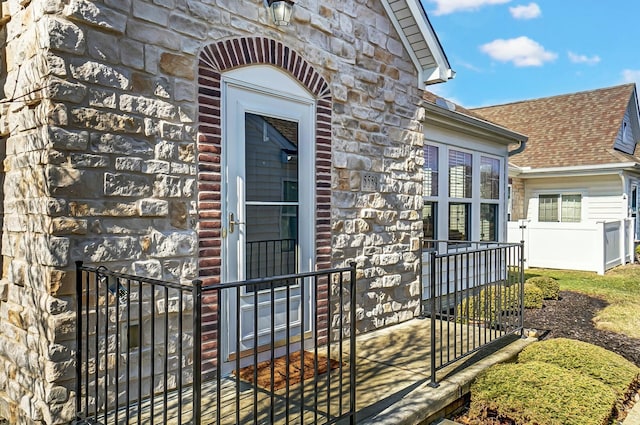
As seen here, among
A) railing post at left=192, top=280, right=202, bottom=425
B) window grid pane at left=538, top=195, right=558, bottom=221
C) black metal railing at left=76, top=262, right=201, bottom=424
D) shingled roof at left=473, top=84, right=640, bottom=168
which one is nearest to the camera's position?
railing post at left=192, top=280, right=202, bottom=425

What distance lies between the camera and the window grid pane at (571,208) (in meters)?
13.3

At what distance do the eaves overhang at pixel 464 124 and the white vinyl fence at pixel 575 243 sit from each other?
4084mm

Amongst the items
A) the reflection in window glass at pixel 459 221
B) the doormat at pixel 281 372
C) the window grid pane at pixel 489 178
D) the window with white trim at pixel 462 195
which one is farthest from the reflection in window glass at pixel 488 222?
the doormat at pixel 281 372

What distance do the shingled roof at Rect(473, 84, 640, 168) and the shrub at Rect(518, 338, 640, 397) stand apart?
9.87m

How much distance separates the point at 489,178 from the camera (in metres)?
8.02

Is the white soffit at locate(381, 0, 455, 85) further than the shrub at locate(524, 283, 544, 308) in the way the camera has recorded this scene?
No

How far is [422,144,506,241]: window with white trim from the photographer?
6.58 meters

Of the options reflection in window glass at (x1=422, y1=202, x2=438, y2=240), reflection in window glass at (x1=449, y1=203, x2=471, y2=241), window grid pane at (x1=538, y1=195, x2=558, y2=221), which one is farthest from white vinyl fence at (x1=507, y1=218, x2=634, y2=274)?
reflection in window glass at (x1=422, y1=202, x2=438, y2=240)

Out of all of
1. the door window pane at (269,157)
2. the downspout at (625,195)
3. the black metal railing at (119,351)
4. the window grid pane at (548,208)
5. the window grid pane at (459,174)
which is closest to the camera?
the black metal railing at (119,351)

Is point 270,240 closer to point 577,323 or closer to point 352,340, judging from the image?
point 352,340

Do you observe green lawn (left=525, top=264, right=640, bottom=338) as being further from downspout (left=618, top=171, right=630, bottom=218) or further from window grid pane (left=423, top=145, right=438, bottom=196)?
window grid pane (left=423, top=145, right=438, bottom=196)

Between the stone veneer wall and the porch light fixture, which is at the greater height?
the porch light fixture

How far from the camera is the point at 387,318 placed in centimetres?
503

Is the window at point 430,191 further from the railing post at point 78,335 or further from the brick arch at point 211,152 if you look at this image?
the railing post at point 78,335
